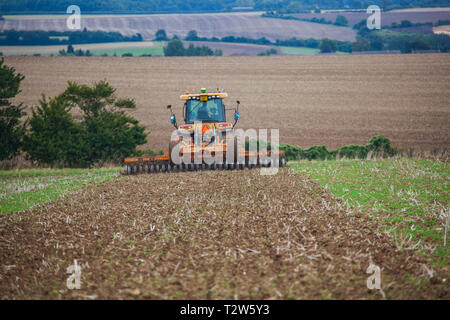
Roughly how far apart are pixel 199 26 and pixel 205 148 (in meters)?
72.7

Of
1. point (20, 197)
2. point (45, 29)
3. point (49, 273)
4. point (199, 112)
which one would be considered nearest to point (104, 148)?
point (199, 112)

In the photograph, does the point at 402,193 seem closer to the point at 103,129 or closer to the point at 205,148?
the point at 205,148

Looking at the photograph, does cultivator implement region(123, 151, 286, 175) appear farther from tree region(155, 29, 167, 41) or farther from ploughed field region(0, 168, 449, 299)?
tree region(155, 29, 167, 41)

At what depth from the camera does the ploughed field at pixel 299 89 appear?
33031 millimetres

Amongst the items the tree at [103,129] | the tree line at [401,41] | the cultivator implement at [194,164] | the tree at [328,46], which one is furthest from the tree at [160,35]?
the cultivator implement at [194,164]

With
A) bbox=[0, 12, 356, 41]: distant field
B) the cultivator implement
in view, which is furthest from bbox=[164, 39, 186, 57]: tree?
the cultivator implement

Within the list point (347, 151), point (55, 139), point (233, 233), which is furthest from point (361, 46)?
point (233, 233)

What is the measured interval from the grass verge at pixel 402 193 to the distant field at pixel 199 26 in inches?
2541

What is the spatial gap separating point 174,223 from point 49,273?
109 inches

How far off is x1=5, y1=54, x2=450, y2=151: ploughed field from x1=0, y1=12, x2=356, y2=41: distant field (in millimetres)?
19542

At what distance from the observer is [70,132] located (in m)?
24.6

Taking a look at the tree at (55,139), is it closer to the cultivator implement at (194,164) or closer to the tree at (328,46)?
the cultivator implement at (194,164)

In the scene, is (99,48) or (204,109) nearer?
(204,109)

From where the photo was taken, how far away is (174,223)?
847 centimetres
